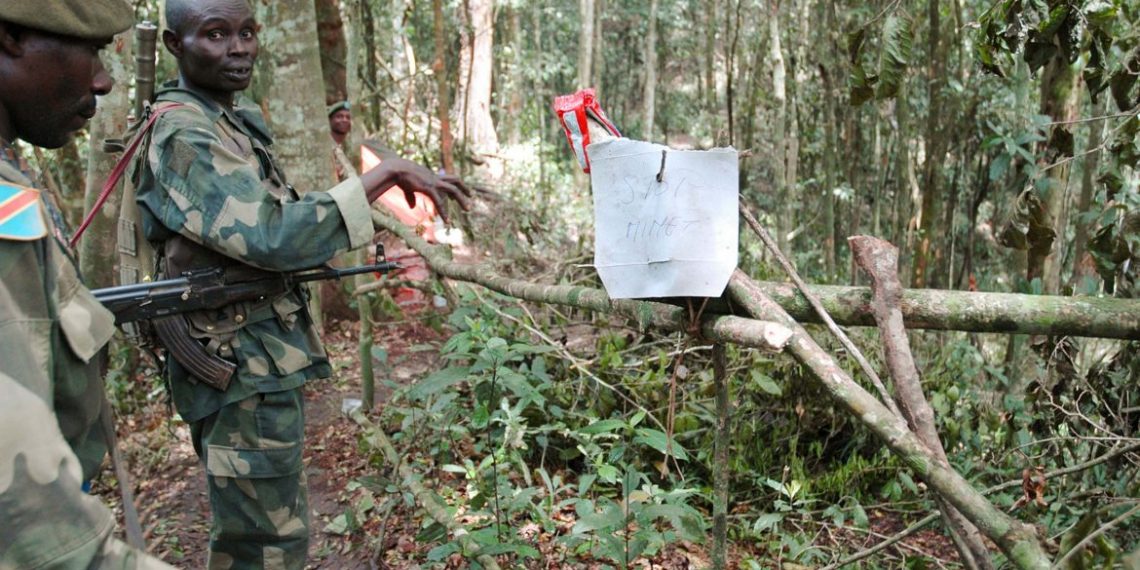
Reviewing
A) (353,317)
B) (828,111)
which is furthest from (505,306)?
(828,111)

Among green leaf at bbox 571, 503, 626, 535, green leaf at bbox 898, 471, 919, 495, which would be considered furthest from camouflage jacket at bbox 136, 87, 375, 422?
green leaf at bbox 898, 471, 919, 495

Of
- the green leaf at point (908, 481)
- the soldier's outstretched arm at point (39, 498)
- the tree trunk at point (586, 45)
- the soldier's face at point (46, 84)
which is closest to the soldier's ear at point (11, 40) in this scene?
the soldier's face at point (46, 84)

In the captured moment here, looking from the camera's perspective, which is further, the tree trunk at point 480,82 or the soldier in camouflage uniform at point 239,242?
the tree trunk at point 480,82

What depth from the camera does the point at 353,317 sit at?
7.29 metres

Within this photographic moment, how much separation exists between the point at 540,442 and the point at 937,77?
6057mm

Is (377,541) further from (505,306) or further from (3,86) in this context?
(3,86)

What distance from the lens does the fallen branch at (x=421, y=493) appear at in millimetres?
2891

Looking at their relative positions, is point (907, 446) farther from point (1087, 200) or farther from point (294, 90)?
point (1087, 200)

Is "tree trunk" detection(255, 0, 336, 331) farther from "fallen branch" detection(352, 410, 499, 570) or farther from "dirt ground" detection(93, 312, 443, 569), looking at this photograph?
"fallen branch" detection(352, 410, 499, 570)

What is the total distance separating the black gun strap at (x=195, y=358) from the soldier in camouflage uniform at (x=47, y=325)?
2.88 ft

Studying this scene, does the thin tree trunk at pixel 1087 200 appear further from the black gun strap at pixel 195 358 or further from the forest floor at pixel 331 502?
the black gun strap at pixel 195 358

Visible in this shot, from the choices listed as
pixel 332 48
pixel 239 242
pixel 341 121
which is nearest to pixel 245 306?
pixel 239 242

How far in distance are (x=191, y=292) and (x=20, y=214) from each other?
1.32 metres

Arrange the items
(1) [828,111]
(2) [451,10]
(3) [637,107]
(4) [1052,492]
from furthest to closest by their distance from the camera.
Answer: (3) [637,107], (2) [451,10], (1) [828,111], (4) [1052,492]
